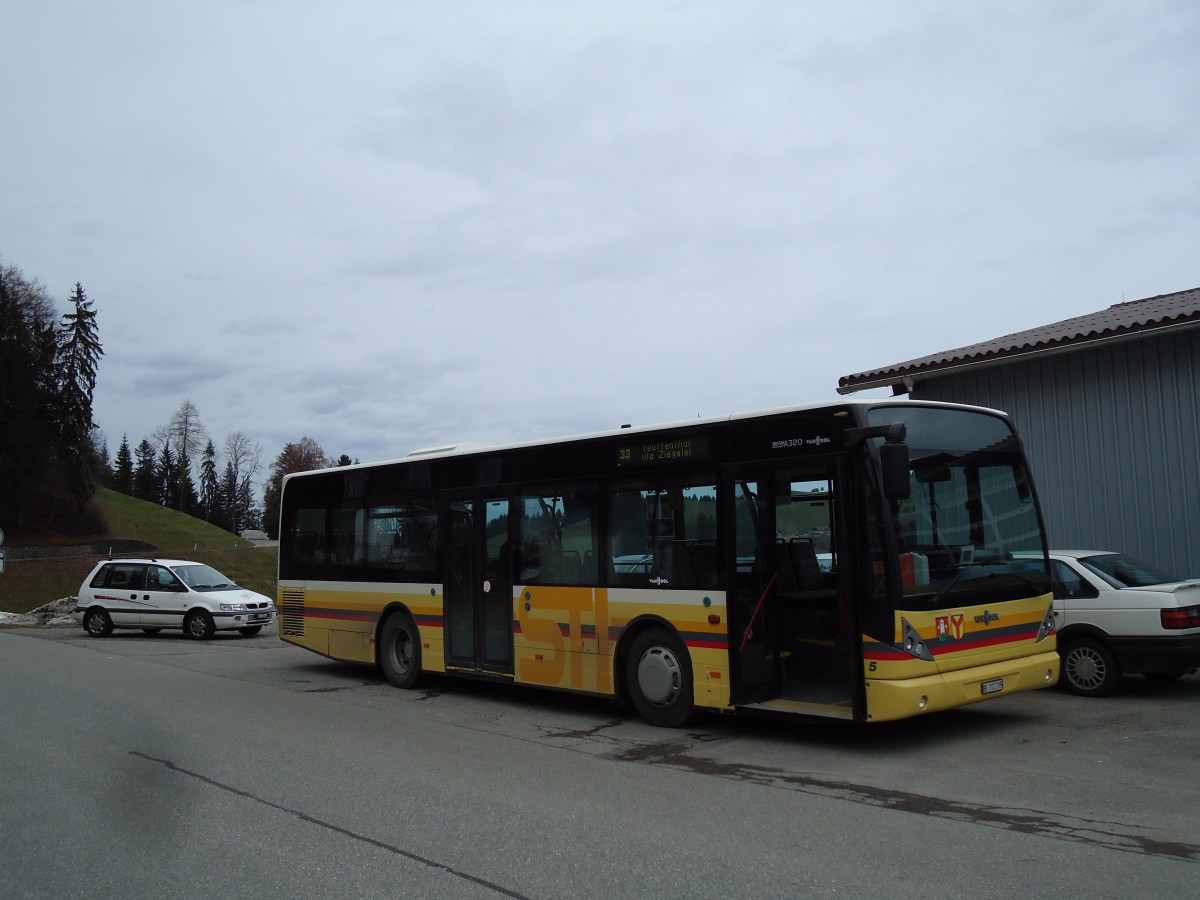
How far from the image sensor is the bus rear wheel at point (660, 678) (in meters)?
9.48

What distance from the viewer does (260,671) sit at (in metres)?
15.3

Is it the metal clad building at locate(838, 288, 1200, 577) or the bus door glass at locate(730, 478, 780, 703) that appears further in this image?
the metal clad building at locate(838, 288, 1200, 577)

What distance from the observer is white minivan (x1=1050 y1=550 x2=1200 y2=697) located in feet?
32.4

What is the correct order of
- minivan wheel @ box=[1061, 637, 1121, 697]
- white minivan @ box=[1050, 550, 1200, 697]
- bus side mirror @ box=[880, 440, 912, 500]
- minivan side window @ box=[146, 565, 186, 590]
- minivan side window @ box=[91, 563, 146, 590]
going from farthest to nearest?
minivan side window @ box=[91, 563, 146, 590]
minivan side window @ box=[146, 565, 186, 590]
minivan wheel @ box=[1061, 637, 1121, 697]
white minivan @ box=[1050, 550, 1200, 697]
bus side mirror @ box=[880, 440, 912, 500]

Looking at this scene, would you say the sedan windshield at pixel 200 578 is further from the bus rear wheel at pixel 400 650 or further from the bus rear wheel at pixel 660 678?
the bus rear wheel at pixel 660 678

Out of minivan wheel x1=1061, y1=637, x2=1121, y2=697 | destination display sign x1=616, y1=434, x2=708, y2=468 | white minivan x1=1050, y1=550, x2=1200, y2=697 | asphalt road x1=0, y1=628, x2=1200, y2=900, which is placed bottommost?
asphalt road x1=0, y1=628, x2=1200, y2=900

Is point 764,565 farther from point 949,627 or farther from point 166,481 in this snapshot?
point 166,481

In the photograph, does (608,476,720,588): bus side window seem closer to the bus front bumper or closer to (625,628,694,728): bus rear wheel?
(625,628,694,728): bus rear wheel

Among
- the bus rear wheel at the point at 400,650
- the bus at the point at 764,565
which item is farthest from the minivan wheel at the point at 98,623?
the bus at the point at 764,565

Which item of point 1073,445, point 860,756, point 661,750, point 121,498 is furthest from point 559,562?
point 121,498

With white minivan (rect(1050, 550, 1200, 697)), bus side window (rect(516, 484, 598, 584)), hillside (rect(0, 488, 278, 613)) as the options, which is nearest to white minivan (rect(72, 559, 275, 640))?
bus side window (rect(516, 484, 598, 584))

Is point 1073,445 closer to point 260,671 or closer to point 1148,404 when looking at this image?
point 1148,404

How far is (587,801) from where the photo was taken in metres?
6.74

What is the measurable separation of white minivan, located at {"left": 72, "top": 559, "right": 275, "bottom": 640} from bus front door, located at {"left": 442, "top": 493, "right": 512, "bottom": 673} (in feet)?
39.6
